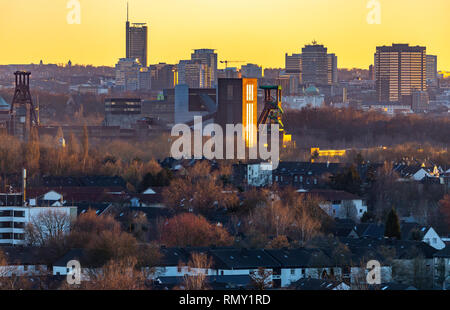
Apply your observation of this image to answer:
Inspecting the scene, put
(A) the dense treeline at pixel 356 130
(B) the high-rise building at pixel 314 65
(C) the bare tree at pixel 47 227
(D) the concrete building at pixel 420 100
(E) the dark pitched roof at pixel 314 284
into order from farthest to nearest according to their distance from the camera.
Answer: (B) the high-rise building at pixel 314 65
(D) the concrete building at pixel 420 100
(A) the dense treeline at pixel 356 130
(C) the bare tree at pixel 47 227
(E) the dark pitched roof at pixel 314 284

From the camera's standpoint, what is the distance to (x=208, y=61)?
99.8 metres

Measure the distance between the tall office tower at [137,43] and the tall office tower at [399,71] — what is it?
2089 centimetres

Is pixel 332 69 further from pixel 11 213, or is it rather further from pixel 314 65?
pixel 11 213

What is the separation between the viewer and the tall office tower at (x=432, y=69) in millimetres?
121875

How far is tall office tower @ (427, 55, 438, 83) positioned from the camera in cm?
12188

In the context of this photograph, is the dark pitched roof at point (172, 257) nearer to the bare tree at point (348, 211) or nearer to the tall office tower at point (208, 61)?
the bare tree at point (348, 211)

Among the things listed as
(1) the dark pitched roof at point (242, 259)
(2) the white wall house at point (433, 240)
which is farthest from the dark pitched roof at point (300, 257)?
(2) the white wall house at point (433, 240)

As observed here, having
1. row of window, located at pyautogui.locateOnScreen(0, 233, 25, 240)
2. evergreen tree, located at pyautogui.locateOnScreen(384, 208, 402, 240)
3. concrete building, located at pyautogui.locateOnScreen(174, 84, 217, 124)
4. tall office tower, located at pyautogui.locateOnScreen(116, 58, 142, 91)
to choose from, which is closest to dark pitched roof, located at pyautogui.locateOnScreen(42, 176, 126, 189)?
row of window, located at pyautogui.locateOnScreen(0, 233, 25, 240)

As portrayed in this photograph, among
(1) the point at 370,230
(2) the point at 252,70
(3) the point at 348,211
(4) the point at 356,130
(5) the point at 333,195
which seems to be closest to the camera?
(1) the point at 370,230

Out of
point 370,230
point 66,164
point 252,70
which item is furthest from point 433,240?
point 252,70

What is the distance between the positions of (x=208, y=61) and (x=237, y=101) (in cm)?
4831

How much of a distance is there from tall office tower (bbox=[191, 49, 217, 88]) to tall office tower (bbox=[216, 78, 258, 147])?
43.2 m
